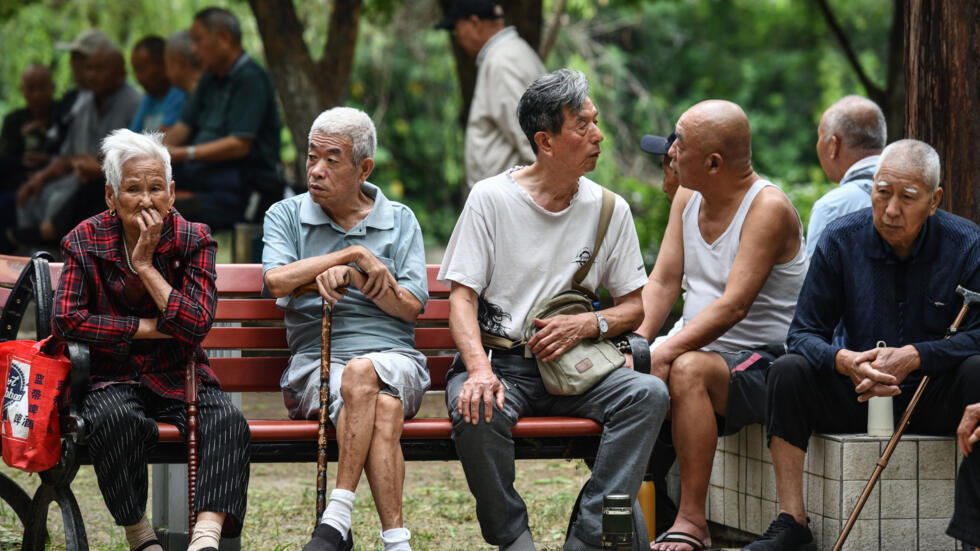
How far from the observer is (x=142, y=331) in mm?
4293

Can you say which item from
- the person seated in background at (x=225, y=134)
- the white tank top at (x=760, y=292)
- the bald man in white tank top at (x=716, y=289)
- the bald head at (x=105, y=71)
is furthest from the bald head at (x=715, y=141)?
the bald head at (x=105, y=71)

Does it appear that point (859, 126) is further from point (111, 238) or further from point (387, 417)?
point (111, 238)

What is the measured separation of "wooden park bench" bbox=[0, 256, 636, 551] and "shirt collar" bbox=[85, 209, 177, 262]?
243 millimetres

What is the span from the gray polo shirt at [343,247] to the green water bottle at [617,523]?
1158 mm

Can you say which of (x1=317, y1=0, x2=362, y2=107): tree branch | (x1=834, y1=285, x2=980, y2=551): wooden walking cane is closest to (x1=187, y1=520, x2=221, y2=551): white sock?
(x1=834, y1=285, x2=980, y2=551): wooden walking cane

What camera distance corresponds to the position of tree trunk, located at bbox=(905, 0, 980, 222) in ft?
17.1

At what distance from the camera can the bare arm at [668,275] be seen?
16.9ft

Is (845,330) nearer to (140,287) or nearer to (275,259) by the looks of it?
(275,259)

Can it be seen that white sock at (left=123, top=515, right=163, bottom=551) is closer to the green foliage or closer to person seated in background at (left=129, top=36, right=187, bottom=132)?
the green foliage

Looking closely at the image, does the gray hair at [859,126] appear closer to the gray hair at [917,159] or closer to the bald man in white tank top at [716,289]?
the bald man in white tank top at [716,289]

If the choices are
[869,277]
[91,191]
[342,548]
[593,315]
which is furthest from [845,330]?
[91,191]

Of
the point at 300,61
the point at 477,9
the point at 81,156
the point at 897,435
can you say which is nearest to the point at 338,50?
the point at 300,61

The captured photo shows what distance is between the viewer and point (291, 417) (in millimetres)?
4652

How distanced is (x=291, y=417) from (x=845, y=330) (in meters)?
2.04
